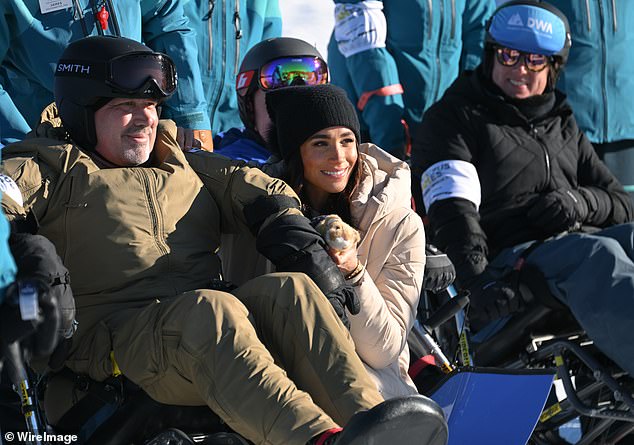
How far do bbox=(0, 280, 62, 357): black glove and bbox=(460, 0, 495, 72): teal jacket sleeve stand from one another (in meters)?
4.79

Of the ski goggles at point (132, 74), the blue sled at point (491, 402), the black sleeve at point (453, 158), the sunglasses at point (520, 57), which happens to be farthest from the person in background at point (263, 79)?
the blue sled at point (491, 402)

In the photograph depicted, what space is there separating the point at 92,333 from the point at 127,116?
0.83 meters

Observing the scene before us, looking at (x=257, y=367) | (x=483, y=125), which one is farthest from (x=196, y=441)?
Answer: (x=483, y=125)

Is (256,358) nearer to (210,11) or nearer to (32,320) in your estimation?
(32,320)

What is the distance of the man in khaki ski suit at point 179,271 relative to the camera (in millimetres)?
3379

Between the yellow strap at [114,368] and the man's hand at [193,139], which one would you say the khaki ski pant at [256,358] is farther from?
the man's hand at [193,139]

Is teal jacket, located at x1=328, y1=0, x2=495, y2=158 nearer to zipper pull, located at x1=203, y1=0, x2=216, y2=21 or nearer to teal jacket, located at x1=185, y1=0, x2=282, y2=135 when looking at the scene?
teal jacket, located at x1=185, y1=0, x2=282, y2=135

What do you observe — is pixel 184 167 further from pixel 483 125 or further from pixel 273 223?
pixel 483 125

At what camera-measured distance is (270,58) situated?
531 cm

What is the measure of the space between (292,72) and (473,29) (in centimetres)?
231

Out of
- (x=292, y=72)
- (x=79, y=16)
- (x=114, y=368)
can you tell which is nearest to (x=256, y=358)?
(x=114, y=368)

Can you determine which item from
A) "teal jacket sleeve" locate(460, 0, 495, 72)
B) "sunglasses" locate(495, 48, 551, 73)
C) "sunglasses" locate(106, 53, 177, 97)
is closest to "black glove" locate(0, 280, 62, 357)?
"sunglasses" locate(106, 53, 177, 97)

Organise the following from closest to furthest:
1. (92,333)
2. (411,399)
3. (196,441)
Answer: (411,399), (196,441), (92,333)

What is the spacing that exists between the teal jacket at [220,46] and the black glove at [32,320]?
3.83 metres
